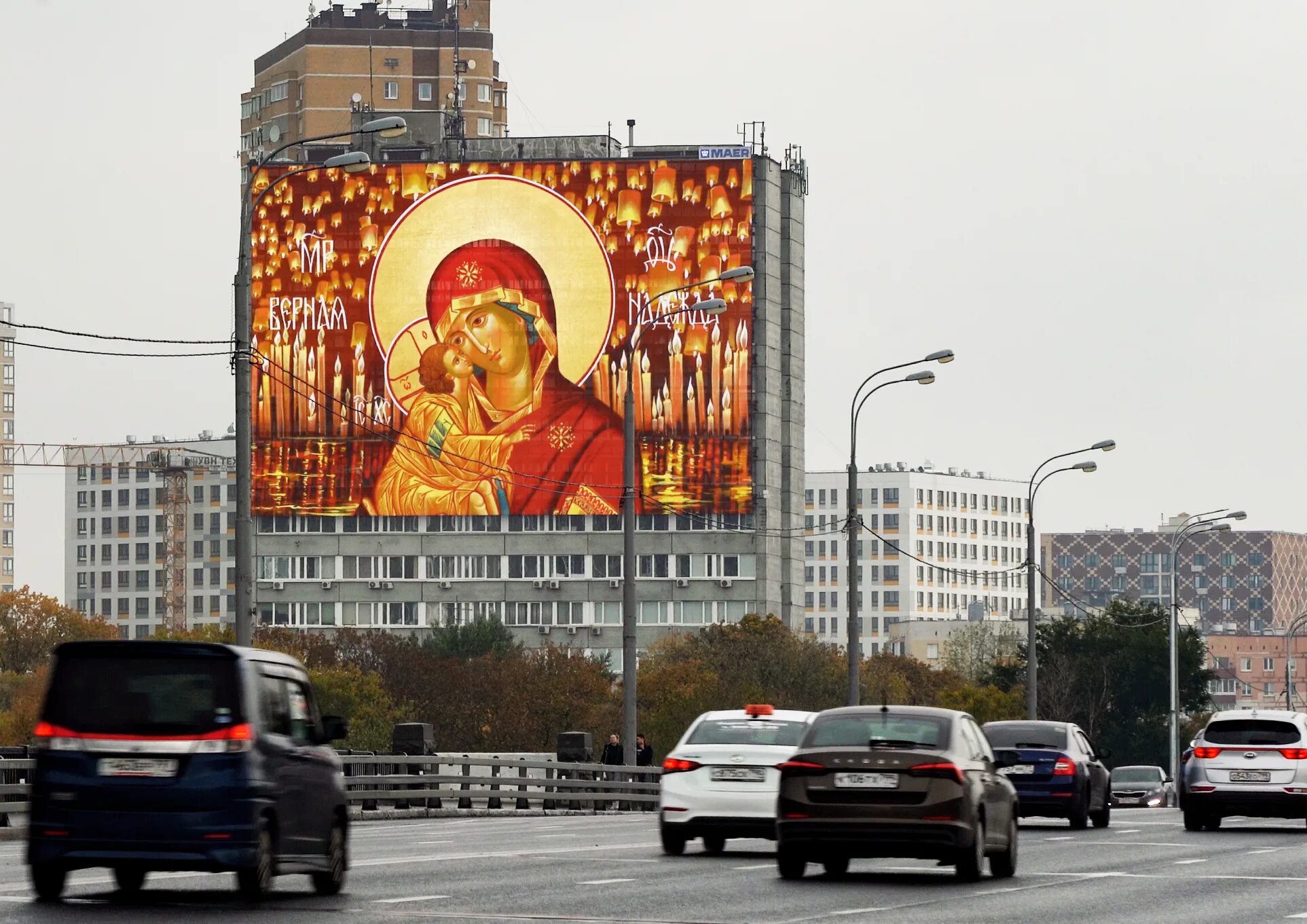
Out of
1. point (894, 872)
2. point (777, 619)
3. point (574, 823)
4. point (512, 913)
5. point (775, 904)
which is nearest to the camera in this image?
point (512, 913)

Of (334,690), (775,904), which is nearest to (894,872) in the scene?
(775,904)

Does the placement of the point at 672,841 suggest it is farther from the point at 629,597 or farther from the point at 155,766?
the point at 629,597

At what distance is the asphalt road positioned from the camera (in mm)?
16219

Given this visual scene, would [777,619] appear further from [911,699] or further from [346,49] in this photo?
[346,49]

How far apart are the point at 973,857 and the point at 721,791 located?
4539 mm

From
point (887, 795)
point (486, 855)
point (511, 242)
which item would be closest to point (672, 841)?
point (486, 855)

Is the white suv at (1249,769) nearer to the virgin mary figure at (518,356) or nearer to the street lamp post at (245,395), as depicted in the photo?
the street lamp post at (245,395)

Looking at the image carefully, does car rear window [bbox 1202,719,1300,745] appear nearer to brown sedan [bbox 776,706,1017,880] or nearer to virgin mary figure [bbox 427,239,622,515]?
brown sedan [bbox 776,706,1017,880]

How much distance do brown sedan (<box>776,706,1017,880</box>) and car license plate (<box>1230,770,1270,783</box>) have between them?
11876 millimetres

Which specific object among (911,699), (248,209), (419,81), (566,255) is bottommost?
(911,699)

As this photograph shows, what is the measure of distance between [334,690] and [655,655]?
28.4m

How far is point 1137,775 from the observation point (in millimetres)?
66500

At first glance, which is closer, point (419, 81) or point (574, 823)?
point (574, 823)

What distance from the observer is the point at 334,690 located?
357 ft
